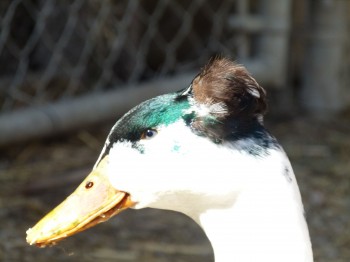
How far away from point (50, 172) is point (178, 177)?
1339 millimetres

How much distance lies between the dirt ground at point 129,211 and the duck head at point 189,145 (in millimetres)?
748

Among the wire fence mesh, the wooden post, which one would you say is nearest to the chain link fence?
the wire fence mesh

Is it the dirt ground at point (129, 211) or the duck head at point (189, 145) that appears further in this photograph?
the dirt ground at point (129, 211)

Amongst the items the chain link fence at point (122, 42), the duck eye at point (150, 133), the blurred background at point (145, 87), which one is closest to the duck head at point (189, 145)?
the duck eye at point (150, 133)

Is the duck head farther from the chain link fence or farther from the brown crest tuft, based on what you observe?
the chain link fence

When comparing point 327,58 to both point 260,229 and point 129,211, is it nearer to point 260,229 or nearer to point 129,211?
point 129,211

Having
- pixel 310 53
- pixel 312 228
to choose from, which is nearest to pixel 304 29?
pixel 310 53

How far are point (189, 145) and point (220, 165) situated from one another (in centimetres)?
4

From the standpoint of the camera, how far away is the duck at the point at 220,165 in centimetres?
104

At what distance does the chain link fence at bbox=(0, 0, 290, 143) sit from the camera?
2.62 metres

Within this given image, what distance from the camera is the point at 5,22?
2.46 metres

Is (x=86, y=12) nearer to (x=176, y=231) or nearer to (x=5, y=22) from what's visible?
(x=5, y=22)

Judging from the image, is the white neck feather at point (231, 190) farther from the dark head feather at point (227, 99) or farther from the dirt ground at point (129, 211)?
the dirt ground at point (129, 211)

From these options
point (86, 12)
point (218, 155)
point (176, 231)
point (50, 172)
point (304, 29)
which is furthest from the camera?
point (304, 29)
